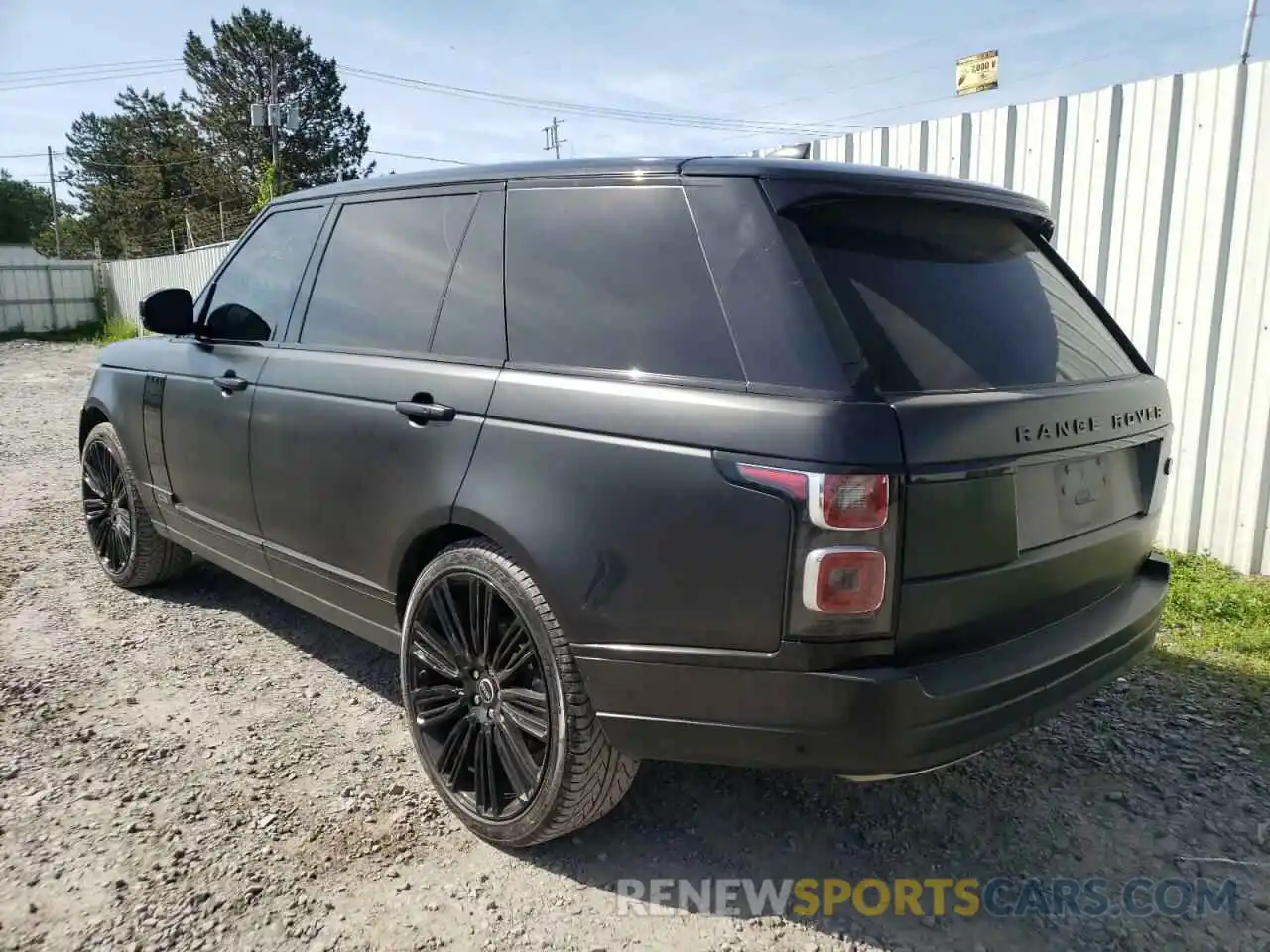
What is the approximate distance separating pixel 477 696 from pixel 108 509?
322 cm

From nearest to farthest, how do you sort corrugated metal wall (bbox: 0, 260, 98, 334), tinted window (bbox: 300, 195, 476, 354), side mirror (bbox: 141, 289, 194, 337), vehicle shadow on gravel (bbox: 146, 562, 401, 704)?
tinted window (bbox: 300, 195, 476, 354) → vehicle shadow on gravel (bbox: 146, 562, 401, 704) → side mirror (bbox: 141, 289, 194, 337) → corrugated metal wall (bbox: 0, 260, 98, 334)

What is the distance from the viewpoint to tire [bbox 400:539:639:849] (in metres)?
2.27

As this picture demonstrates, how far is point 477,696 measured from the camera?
2.56 metres

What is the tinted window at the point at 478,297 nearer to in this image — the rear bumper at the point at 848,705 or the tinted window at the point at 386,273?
the tinted window at the point at 386,273

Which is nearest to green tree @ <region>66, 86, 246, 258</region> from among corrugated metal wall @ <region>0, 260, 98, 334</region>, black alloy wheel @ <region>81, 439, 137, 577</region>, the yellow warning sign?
corrugated metal wall @ <region>0, 260, 98, 334</region>

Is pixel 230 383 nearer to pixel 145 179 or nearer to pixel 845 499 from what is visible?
pixel 845 499

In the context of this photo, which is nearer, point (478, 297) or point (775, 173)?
point (775, 173)

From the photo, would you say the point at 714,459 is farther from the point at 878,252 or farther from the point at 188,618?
the point at 188,618

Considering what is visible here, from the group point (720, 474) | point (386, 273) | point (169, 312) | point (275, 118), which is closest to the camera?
point (720, 474)

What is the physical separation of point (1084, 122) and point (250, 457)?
468 cm

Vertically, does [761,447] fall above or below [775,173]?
below

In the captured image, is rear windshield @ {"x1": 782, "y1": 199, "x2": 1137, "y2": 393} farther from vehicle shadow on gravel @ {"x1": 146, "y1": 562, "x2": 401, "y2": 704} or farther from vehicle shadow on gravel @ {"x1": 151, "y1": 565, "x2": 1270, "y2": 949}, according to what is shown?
vehicle shadow on gravel @ {"x1": 146, "y1": 562, "x2": 401, "y2": 704}

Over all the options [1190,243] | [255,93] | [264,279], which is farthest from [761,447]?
[255,93]

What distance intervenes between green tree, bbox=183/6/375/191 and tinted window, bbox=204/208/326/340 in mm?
41444
